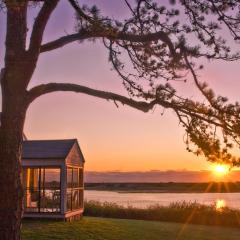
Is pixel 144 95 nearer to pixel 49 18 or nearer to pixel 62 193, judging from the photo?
pixel 49 18

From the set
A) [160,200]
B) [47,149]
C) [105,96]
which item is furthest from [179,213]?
[160,200]

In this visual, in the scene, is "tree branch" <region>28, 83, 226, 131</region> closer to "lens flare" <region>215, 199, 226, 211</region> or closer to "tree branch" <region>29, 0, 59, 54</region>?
"tree branch" <region>29, 0, 59, 54</region>

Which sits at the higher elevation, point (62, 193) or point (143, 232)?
point (62, 193)

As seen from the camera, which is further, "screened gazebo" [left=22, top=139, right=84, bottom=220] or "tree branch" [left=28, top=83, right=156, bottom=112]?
"screened gazebo" [left=22, top=139, right=84, bottom=220]

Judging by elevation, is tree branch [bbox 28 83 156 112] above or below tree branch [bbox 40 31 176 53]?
below

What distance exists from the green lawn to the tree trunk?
22.8 ft

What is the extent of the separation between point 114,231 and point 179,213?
269 inches

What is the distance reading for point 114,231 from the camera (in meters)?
15.7

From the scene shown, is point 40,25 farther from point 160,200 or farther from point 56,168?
point 160,200

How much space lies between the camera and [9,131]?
7168 mm

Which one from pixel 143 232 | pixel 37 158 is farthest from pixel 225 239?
pixel 37 158

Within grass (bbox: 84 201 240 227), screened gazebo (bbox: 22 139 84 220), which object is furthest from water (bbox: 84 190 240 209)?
screened gazebo (bbox: 22 139 84 220)

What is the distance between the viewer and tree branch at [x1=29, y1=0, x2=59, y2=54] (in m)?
7.63

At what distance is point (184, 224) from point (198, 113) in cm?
1355
